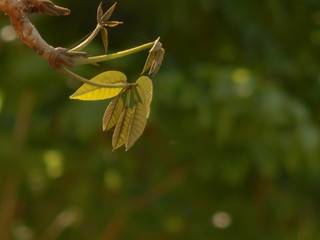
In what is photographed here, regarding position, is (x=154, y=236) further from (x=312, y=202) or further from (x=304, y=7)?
(x=304, y=7)

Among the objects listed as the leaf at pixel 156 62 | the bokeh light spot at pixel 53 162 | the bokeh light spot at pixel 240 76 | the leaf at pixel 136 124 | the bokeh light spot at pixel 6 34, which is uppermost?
the leaf at pixel 156 62

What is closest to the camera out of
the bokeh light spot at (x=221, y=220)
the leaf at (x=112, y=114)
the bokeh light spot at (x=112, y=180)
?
the leaf at (x=112, y=114)

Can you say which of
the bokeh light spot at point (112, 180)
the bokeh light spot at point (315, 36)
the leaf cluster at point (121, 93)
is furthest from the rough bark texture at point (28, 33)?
the bokeh light spot at point (315, 36)

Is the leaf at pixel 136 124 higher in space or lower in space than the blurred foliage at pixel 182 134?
higher

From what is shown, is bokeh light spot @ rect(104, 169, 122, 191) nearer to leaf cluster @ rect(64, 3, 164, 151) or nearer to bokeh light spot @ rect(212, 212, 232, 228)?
bokeh light spot @ rect(212, 212, 232, 228)

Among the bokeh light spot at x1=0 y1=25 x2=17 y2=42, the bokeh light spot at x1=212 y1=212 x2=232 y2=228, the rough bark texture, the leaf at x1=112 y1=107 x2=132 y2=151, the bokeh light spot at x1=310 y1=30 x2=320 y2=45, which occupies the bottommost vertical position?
the bokeh light spot at x1=212 y1=212 x2=232 y2=228

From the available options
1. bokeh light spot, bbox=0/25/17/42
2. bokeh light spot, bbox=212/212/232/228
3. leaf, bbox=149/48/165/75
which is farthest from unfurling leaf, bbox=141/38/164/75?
bokeh light spot, bbox=212/212/232/228

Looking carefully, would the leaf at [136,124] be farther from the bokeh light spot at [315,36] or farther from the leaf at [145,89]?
the bokeh light spot at [315,36]
